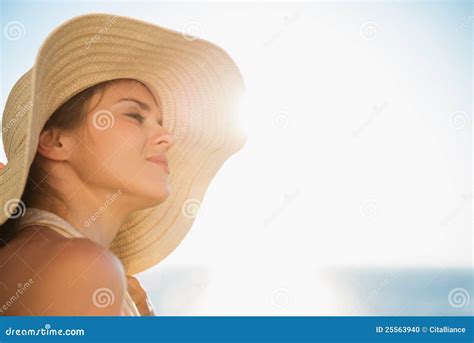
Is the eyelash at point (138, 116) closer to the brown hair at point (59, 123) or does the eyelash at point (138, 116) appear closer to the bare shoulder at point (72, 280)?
the brown hair at point (59, 123)

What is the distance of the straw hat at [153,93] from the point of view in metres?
1.50

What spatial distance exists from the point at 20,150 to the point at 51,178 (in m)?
0.12

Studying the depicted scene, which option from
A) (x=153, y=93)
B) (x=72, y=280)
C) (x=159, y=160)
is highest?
(x=153, y=93)

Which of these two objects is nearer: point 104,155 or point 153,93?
point 104,155

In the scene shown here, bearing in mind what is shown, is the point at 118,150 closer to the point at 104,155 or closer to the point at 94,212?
the point at 104,155

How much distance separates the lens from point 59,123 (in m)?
1.66

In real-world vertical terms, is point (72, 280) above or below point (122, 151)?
below

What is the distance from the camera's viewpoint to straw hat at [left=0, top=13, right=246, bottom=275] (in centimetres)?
150

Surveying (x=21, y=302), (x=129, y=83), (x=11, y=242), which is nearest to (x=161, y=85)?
(x=129, y=83)

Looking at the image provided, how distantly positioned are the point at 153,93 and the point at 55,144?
396 mm

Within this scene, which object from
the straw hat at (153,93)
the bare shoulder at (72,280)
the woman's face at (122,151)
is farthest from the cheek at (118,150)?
the bare shoulder at (72,280)

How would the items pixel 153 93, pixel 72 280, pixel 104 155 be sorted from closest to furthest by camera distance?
pixel 72 280
pixel 104 155
pixel 153 93

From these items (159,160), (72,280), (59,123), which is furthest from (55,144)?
(72,280)

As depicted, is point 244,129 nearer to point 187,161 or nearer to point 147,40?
point 187,161
